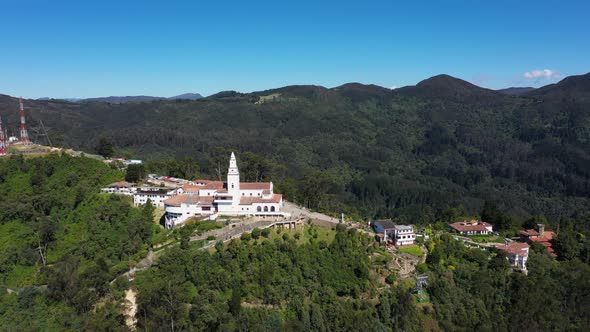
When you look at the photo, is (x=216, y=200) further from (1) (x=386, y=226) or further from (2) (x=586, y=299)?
(2) (x=586, y=299)

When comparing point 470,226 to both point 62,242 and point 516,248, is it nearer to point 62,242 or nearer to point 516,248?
point 516,248

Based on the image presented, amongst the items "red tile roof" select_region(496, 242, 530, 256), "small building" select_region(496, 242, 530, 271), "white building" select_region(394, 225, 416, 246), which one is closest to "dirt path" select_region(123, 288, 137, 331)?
"white building" select_region(394, 225, 416, 246)

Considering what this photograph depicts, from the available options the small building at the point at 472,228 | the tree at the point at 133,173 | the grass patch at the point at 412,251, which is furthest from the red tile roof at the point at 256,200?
the small building at the point at 472,228

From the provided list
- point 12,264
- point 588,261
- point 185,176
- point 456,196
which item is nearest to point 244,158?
point 185,176

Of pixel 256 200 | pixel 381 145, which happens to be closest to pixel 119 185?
pixel 256 200

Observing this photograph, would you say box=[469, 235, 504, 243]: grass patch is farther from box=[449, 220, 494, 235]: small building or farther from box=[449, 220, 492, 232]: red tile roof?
box=[449, 220, 492, 232]: red tile roof

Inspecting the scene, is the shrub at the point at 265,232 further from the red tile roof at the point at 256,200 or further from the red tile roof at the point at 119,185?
the red tile roof at the point at 119,185
